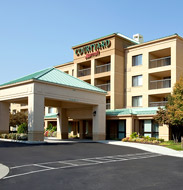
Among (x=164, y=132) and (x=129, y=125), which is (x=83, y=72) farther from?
(x=164, y=132)

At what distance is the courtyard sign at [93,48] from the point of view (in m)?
39.5

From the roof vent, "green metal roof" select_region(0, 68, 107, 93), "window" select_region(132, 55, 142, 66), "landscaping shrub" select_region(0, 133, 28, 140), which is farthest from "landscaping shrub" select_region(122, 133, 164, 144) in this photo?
the roof vent

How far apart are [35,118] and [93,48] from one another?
19.0 meters

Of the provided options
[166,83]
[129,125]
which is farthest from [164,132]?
[166,83]

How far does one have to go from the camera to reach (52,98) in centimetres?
2748

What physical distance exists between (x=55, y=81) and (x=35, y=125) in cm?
505

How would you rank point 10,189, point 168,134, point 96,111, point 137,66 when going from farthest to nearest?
point 137,66
point 96,111
point 168,134
point 10,189

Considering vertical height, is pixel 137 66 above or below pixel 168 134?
above

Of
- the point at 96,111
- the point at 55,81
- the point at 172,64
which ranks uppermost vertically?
the point at 172,64

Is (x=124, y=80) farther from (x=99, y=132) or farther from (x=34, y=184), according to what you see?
(x=34, y=184)

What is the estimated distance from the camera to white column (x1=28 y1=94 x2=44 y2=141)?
25417mm

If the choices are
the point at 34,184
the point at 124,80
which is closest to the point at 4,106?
the point at 124,80

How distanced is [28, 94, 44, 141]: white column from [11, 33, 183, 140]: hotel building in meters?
9.73

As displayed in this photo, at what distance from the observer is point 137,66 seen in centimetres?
3862
